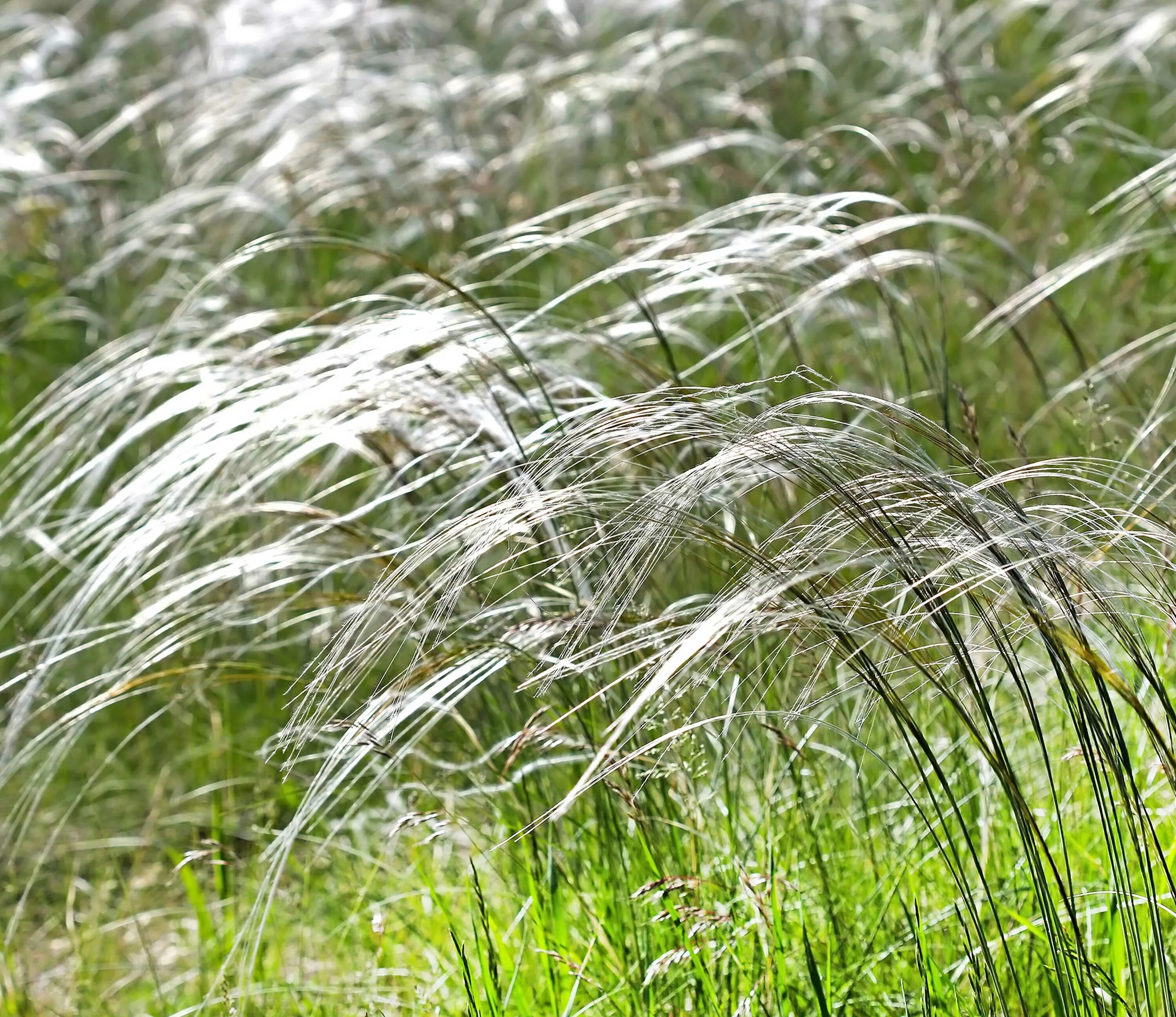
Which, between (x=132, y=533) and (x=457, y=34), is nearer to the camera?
(x=132, y=533)

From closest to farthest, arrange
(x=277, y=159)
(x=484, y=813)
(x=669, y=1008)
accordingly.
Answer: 1. (x=669, y=1008)
2. (x=484, y=813)
3. (x=277, y=159)

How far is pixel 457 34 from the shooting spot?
17.4 ft

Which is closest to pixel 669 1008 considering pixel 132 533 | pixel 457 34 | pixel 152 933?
pixel 132 533

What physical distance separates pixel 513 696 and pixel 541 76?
225 cm

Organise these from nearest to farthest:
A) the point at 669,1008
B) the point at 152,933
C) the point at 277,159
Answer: the point at 669,1008
the point at 152,933
the point at 277,159

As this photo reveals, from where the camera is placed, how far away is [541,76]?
3.32 meters

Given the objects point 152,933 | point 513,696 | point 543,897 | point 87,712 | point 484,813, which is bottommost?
point 152,933

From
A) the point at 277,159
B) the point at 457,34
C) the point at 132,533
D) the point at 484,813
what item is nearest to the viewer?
the point at 132,533

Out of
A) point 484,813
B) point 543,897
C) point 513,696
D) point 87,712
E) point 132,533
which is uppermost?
point 132,533

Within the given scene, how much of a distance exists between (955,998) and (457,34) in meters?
4.78

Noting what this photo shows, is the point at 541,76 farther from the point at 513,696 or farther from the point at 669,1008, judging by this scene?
the point at 669,1008

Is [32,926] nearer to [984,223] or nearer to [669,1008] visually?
[669,1008]

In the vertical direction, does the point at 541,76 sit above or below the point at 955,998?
above

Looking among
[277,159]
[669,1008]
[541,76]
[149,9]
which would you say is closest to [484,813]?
[669,1008]
